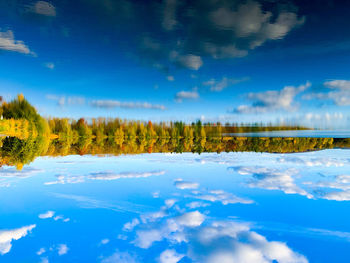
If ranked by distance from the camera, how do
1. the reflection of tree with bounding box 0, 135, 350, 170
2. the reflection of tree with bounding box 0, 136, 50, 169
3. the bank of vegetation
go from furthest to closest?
1. the bank of vegetation
2. the reflection of tree with bounding box 0, 135, 350, 170
3. the reflection of tree with bounding box 0, 136, 50, 169

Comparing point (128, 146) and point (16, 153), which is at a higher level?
point (16, 153)

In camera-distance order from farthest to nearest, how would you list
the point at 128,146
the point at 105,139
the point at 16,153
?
the point at 105,139 → the point at 128,146 → the point at 16,153

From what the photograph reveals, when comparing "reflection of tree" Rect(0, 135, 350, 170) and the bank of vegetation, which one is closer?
"reflection of tree" Rect(0, 135, 350, 170)

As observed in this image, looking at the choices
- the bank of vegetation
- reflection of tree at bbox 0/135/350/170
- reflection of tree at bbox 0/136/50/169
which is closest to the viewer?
reflection of tree at bbox 0/136/50/169

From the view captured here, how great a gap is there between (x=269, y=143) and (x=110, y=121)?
2865 centimetres

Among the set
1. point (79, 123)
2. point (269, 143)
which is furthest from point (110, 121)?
point (269, 143)

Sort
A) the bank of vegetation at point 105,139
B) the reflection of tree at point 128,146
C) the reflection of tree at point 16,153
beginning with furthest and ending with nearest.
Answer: the bank of vegetation at point 105,139
the reflection of tree at point 128,146
the reflection of tree at point 16,153

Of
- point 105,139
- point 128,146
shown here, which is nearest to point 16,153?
point 128,146

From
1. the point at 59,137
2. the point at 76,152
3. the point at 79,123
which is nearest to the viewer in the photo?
the point at 76,152

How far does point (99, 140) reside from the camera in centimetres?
3528

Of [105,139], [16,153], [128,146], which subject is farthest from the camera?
[105,139]

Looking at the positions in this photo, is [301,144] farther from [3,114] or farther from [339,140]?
[3,114]

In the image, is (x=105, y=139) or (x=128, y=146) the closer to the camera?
(x=128, y=146)

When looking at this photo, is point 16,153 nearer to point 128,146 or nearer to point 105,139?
point 128,146
